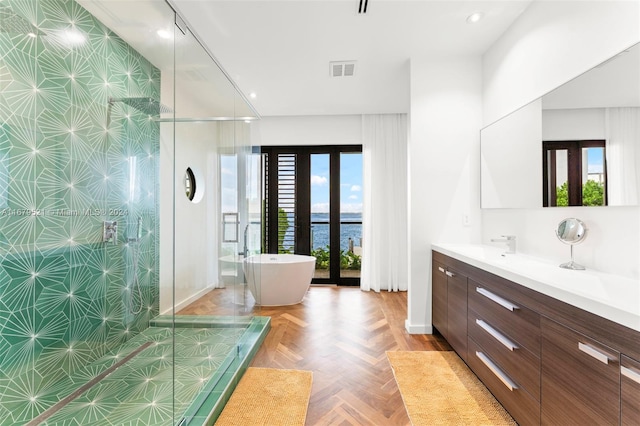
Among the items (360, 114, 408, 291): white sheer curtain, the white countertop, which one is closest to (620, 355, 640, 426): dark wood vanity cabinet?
the white countertop

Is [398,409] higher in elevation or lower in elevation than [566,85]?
lower

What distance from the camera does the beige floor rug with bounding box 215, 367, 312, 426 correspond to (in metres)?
1.66

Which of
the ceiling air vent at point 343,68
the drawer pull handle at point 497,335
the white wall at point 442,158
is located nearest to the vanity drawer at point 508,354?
the drawer pull handle at point 497,335

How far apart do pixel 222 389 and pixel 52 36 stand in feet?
6.90

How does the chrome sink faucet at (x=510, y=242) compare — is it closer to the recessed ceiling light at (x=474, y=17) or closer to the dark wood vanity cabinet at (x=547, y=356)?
the dark wood vanity cabinet at (x=547, y=356)

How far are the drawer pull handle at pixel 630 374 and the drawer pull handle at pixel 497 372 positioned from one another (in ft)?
2.23

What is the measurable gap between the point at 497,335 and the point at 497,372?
0.20 metres

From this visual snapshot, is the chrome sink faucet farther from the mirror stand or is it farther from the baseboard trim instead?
the baseboard trim

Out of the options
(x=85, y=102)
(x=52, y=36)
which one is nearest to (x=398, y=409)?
(x=85, y=102)

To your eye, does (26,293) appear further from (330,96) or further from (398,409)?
(330,96)

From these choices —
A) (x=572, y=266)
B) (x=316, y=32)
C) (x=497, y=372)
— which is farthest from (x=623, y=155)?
(x=316, y=32)

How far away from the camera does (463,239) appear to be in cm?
287

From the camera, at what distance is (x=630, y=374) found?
0.93 meters

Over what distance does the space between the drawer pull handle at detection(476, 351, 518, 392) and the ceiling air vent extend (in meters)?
2.68
